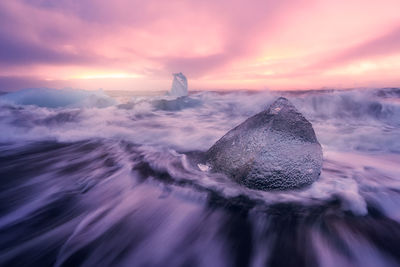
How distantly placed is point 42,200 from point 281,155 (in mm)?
3486

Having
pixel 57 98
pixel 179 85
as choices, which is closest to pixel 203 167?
pixel 57 98

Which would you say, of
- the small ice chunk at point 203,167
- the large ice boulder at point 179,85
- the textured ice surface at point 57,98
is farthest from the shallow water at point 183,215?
the large ice boulder at point 179,85

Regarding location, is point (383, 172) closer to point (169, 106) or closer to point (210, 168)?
point (210, 168)

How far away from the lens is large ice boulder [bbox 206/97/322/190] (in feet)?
8.23

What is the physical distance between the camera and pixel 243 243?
1.91 m

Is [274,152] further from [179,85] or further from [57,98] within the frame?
[179,85]

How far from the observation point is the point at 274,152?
2504 millimetres

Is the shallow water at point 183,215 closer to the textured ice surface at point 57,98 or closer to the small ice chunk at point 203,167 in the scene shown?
the small ice chunk at point 203,167

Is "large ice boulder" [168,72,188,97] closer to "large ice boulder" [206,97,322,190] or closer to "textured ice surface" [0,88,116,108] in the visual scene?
"textured ice surface" [0,88,116,108]

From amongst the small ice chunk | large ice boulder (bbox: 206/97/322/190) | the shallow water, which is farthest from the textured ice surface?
large ice boulder (bbox: 206/97/322/190)

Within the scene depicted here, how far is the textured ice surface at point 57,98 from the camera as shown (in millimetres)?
14055

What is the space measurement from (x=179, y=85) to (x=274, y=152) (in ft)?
69.6

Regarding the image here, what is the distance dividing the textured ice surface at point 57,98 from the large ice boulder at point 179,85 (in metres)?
8.14

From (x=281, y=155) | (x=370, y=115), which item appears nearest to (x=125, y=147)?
(x=281, y=155)
